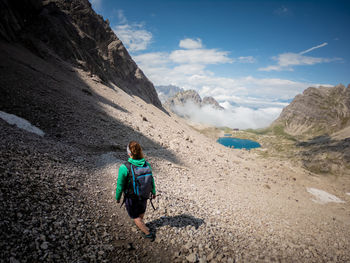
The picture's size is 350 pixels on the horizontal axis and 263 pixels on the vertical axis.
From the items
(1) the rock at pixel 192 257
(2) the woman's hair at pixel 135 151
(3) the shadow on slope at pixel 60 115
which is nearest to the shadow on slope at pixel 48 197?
(3) the shadow on slope at pixel 60 115

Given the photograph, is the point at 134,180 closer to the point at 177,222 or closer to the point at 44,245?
the point at 44,245

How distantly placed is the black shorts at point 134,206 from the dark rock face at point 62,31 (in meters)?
42.2

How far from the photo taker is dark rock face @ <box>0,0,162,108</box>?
3416 cm

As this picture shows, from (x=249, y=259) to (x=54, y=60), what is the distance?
47030 mm

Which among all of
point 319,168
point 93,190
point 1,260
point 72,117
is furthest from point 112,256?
point 319,168

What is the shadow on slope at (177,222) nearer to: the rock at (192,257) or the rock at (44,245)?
the rock at (192,257)

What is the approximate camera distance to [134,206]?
5770 mm

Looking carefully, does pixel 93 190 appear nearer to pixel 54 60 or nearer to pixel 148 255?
pixel 148 255

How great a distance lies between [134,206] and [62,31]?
56795mm

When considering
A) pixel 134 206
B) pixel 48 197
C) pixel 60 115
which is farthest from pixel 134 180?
pixel 60 115

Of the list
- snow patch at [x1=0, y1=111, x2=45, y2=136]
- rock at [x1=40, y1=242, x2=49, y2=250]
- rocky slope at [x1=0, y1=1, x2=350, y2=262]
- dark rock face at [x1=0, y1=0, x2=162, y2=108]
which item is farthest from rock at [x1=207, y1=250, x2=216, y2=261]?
dark rock face at [x1=0, y1=0, x2=162, y2=108]

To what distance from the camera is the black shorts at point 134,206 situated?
5.70 m

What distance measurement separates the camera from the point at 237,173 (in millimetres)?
21891

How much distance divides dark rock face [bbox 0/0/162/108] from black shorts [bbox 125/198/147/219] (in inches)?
1662
